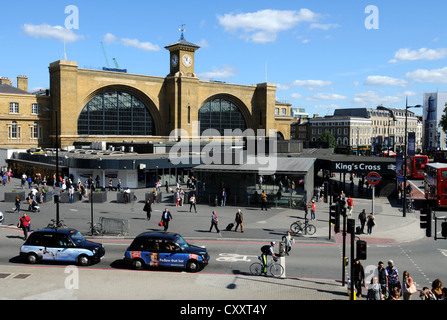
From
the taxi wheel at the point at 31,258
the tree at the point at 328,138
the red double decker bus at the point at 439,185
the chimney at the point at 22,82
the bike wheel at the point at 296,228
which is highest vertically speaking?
the chimney at the point at 22,82

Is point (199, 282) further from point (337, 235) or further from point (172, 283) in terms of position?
point (337, 235)

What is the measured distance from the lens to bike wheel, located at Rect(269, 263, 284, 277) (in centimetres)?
1808

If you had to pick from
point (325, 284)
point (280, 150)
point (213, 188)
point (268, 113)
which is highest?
point (268, 113)

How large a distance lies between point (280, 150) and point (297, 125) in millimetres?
83613

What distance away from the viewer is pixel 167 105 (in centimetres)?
7212

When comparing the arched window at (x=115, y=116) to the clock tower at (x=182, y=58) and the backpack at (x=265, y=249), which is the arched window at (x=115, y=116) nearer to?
the clock tower at (x=182, y=58)

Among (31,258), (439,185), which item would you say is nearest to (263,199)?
(439,185)

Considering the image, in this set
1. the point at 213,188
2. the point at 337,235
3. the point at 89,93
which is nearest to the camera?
the point at 337,235

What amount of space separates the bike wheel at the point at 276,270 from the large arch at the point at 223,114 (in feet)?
201

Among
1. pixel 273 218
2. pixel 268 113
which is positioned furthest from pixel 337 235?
pixel 268 113

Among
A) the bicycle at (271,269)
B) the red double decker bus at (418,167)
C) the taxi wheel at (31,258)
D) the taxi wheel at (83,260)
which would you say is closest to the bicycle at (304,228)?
the bicycle at (271,269)

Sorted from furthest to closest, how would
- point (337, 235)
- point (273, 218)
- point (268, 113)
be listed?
point (268, 113), point (273, 218), point (337, 235)

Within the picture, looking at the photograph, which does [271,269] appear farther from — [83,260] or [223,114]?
[223,114]

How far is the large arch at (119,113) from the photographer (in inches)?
2547
